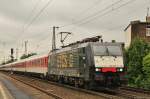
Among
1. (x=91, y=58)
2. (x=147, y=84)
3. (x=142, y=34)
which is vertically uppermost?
(x=142, y=34)

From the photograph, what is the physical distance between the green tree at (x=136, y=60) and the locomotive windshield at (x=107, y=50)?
9779mm

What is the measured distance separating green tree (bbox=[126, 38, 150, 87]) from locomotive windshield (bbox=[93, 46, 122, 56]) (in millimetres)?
9779

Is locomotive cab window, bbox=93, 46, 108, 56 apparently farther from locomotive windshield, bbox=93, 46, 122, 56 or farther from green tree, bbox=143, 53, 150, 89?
green tree, bbox=143, 53, 150, 89

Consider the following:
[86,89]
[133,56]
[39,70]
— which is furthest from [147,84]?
[39,70]

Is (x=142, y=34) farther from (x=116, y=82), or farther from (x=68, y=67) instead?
(x=116, y=82)

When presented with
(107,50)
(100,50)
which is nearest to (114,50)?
(107,50)

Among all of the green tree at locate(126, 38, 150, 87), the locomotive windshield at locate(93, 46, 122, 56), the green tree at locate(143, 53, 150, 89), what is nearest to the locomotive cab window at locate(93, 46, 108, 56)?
the locomotive windshield at locate(93, 46, 122, 56)

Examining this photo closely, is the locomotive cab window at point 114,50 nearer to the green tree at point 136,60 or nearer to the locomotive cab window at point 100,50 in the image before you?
the locomotive cab window at point 100,50

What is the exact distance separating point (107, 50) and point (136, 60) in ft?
37.5

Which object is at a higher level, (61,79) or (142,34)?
(142,34)

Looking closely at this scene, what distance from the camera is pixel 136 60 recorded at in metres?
34.1

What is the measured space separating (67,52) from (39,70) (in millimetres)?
17389

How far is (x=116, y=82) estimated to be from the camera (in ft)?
72.3

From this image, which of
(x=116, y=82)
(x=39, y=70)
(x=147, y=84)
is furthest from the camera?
(x=39, y=70)
